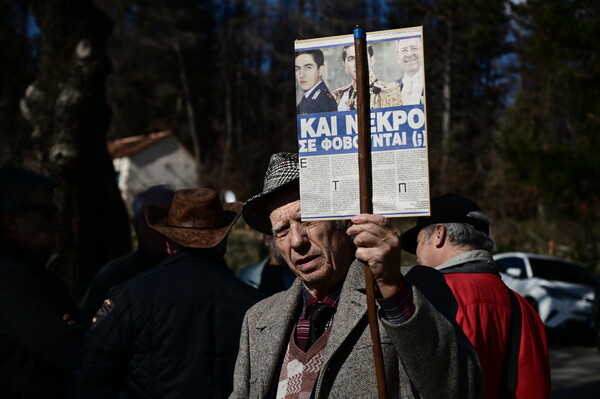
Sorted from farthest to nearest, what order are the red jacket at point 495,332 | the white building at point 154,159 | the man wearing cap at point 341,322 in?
1. the white building at point 154,159
2. the red jacket at point 495,332
3. the man wearing cap at point 341,322

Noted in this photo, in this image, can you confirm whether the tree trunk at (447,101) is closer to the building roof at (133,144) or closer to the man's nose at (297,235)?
the building roof at (133,144)

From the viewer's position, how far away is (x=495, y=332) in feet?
11.2

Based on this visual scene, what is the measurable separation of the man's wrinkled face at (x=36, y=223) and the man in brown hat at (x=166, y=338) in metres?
0.79

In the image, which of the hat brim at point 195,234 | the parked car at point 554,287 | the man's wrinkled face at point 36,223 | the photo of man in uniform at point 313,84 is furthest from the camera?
the parked car at point 554,287

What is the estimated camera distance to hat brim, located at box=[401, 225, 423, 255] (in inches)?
152

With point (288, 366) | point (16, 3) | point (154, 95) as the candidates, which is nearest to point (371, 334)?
point (288, 366)

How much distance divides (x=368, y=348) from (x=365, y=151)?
1.98ft

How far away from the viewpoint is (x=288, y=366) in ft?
8.90

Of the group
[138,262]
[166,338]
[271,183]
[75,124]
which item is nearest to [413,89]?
[271,183]

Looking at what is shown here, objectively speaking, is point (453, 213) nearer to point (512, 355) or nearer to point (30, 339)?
point (512, 355)

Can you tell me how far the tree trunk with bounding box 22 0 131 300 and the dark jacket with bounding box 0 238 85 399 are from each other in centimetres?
442

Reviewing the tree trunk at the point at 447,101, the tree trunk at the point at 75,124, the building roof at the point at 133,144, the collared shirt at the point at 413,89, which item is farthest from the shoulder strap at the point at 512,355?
the building roof at the point at 133,144

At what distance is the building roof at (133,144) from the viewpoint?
49.8 meters

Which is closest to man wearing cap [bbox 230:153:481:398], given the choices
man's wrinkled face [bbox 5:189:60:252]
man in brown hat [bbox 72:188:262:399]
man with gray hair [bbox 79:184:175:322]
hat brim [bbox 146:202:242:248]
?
man in brown hat [bbox 72:188:262:399]
